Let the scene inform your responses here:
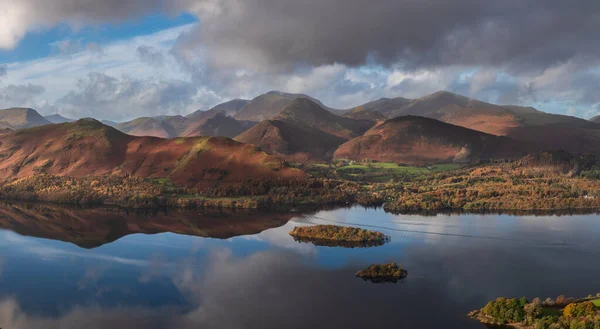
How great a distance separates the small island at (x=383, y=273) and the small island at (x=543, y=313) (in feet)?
47.1

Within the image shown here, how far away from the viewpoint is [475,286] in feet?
202

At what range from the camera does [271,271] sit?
228 ft

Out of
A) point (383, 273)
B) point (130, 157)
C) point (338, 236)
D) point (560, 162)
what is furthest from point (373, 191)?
point (130, 157)

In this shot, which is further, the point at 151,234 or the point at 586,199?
the point at 586,199

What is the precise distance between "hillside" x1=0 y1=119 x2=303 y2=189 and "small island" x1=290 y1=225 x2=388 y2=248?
56.5 m

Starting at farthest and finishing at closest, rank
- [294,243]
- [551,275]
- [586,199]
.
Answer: [586,199] → [294,243] → [551,275]

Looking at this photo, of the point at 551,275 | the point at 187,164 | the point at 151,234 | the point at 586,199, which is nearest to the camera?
the point at 551,275

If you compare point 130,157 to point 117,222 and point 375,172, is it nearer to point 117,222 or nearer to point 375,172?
point 117,222

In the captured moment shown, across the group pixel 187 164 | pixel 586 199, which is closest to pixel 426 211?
pixel 586 199

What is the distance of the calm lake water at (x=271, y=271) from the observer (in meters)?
53.1

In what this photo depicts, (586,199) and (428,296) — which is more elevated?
(586,199)

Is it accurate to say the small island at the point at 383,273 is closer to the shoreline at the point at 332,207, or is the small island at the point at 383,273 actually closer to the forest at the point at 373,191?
the shoreline at the point at 332,207

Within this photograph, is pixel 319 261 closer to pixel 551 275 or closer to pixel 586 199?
pixel 551 275

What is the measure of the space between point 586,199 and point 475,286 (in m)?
81.4
